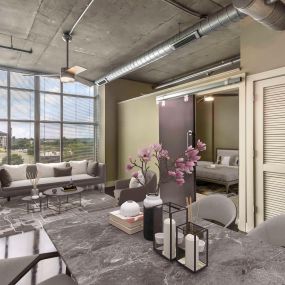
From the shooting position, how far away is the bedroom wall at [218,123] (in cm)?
715

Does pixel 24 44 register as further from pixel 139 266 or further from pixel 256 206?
pixel 256 206

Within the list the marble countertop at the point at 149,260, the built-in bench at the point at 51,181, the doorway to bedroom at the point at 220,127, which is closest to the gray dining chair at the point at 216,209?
the marble countertop at the point at 149,260

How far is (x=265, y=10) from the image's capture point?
222 centimetres

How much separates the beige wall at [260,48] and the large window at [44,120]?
4798mm

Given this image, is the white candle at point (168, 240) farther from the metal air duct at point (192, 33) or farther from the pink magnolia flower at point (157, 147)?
the metal air duct at point (192, 33)

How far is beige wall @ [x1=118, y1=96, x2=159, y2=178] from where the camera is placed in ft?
17.1

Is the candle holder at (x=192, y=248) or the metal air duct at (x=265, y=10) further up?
the metal air duct at (x=265, y=10)

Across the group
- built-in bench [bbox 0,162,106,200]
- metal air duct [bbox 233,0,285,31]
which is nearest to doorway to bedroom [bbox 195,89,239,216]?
built-in bench [bbox 0,162,106,200]

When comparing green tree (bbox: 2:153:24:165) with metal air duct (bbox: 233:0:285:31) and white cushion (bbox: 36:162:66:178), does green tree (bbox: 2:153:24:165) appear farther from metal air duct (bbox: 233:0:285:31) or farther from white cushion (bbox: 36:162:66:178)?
metal air duct (bbox: 233:0:285:31)

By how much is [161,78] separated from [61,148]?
142 inches

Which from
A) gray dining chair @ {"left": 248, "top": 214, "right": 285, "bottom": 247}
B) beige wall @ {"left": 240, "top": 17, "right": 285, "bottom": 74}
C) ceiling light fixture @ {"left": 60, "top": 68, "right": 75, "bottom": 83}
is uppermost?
beige wall @ {"left": 240, "top": 17, "right": 285, "bottom": 74}

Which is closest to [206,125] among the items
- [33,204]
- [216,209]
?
[33,204]

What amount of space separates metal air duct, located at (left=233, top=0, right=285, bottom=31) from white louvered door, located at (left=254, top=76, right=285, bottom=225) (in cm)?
75

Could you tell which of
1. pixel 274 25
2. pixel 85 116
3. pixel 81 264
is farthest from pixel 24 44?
pixel 81 264
